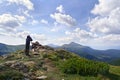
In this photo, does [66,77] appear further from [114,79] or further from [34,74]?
[114,79]

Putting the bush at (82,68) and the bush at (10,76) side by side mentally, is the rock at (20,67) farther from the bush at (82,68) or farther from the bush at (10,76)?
the bush at (10,76)

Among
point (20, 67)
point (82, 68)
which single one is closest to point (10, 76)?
point (20, 67)

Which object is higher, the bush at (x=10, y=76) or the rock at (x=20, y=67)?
the rock at (x=20, y=67)

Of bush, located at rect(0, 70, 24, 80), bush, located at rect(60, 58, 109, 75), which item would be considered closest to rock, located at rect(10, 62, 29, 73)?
bush, located at rect(60, 58, 109, 75)

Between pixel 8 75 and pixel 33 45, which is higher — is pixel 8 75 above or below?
below

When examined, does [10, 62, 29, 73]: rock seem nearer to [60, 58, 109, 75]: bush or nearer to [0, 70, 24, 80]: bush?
[60, 58, 109, 75]: bush

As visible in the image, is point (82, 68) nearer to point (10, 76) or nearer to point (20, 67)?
point (20, 67)

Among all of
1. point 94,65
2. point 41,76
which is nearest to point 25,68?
point 41,76

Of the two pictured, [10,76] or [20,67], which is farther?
[20,67]

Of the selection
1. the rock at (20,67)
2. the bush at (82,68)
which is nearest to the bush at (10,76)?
the rock at (20,67)

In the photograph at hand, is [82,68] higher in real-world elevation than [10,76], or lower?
higher

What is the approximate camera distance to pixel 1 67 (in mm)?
32031

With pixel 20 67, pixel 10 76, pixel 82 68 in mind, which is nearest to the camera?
pixel 10 76

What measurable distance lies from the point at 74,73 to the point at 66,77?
3.02 m
